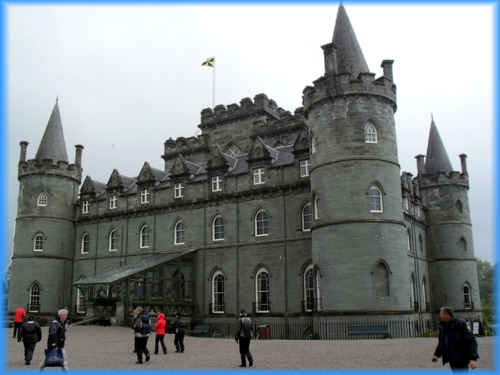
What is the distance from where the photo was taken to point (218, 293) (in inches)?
1446

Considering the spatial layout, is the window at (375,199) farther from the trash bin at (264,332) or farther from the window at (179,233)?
the window at (179,233)

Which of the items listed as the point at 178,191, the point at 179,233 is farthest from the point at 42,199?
the point at 179,233

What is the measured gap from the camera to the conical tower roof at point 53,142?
45.3m

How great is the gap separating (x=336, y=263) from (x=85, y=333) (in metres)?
14.2

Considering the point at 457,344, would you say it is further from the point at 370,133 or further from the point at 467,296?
the point at 467,296

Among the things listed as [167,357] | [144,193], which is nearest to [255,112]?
[144,193]

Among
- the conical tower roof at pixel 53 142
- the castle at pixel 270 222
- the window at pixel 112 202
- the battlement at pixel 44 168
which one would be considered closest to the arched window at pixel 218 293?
the castle at pixel 270 222

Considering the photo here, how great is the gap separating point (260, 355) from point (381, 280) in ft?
38.5

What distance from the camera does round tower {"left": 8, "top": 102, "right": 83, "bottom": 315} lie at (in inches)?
1708

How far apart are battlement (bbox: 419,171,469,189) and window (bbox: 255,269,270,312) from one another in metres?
16.1

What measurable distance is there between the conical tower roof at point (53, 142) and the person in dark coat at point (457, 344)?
40.8 m

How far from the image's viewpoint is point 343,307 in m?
28.1

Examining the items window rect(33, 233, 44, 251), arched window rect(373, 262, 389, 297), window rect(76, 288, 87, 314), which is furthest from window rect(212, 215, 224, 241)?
window rect(33, 233, 44, 251)

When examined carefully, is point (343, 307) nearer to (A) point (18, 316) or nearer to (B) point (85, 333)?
(B) point (85, 333)
